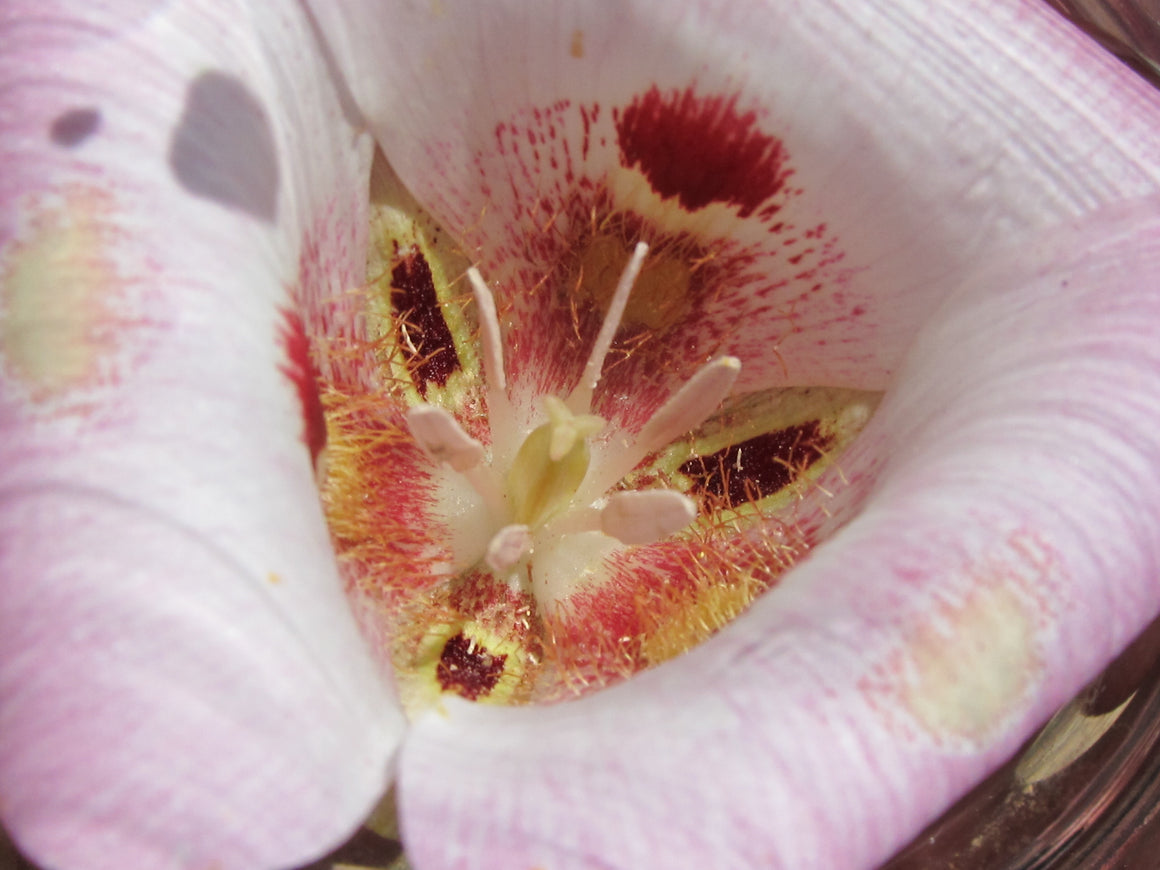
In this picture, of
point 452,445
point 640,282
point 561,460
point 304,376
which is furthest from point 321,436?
point 640,282

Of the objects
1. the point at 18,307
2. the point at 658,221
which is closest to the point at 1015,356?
the point at 658,221

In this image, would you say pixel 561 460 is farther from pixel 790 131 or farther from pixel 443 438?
pixel 790 131

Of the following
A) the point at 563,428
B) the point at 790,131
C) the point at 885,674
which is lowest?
the point at 563,428

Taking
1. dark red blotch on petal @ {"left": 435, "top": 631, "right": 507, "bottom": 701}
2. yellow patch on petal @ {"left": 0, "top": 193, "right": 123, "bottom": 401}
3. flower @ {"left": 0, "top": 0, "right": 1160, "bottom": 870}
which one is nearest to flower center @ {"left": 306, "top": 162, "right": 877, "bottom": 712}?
dark red blotch on petal @ {"left": 435, "top": 631, "right": 507, "bottom": 701}

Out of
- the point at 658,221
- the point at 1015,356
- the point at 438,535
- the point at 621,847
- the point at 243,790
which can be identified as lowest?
the point at 438,535

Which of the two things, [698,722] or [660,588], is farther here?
[660,588]

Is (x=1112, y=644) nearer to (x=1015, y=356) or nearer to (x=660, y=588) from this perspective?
(x=1015, y=356)

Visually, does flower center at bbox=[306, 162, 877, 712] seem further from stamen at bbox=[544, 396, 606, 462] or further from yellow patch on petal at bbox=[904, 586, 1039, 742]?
yellow patch on petal at bbox=[904, 586, 1039, 742]

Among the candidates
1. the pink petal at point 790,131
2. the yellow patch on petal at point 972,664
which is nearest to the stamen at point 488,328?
the pink petal at point 790,131
